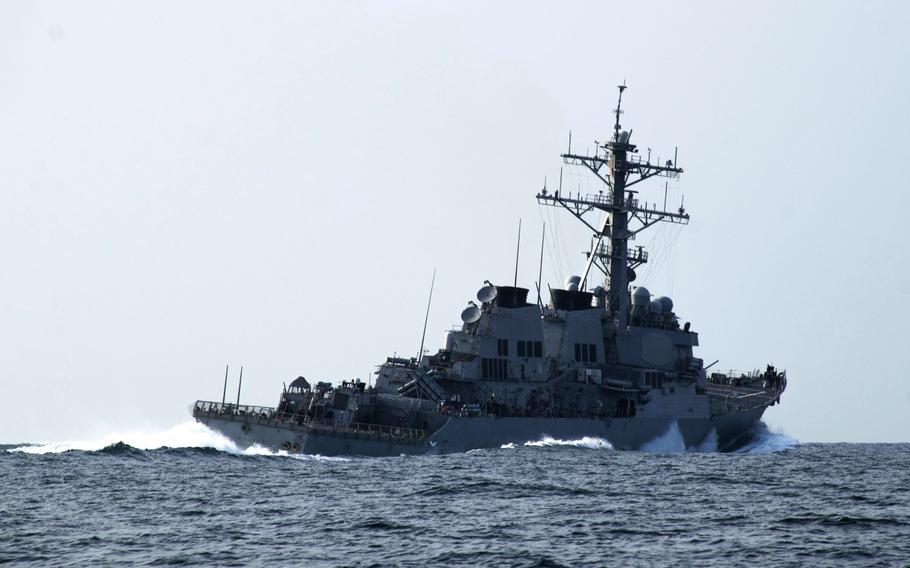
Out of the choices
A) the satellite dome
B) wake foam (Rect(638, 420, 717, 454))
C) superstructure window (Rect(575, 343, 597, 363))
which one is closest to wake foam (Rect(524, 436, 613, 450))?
wake foam (Rect(638, 420, 717, 454))

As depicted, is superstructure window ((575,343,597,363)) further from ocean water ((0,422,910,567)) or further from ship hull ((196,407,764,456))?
ocean water ((0,422,910,567))

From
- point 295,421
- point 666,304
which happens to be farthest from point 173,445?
point 666,304

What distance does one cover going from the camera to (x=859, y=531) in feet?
87.3

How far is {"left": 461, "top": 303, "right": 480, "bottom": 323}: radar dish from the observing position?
51.6m

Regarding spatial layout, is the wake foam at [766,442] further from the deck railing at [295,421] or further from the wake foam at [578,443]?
the deck railing at [295,421]

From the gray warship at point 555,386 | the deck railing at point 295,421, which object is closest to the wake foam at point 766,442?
the gray warship at point 555,386

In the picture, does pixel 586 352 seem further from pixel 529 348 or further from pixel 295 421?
pixel 295 421

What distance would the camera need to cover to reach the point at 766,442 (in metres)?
61.9

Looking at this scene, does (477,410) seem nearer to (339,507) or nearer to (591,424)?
(591,424)

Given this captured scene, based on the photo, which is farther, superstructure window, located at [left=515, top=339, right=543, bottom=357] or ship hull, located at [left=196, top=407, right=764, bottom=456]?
superstructure window, located at [left=515, top=339, right=543, bottom=357]

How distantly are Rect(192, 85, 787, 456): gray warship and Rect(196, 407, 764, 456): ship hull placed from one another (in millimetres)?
49

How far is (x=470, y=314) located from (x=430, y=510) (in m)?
22.8

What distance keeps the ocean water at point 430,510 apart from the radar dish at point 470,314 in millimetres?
8610

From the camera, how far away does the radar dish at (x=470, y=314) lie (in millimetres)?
51594
